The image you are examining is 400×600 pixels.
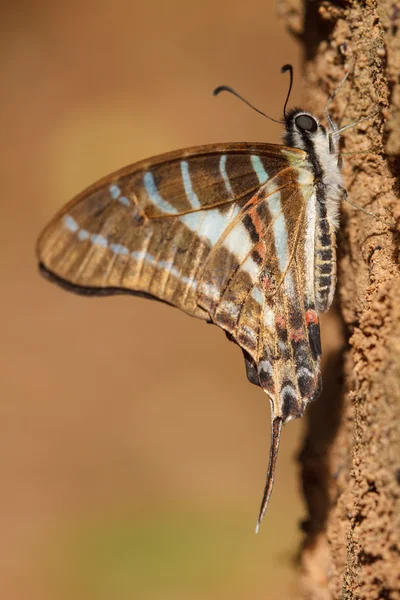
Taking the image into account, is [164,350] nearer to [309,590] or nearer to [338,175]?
[309,590]

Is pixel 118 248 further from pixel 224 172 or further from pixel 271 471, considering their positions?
pixel 271 471

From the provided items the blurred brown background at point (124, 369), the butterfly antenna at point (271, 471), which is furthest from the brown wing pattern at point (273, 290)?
the blurred brown background at point (124, 369)

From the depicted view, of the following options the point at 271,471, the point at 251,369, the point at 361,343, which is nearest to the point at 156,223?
the point at 251,369

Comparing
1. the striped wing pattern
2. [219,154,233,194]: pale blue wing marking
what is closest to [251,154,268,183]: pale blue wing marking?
the striped wing pattern

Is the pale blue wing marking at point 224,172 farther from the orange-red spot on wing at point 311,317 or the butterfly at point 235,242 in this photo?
the orange-red spot on wing at point 311,317

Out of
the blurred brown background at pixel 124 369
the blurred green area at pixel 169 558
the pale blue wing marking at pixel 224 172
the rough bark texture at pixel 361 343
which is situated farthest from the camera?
the blurred brown background at pixel 124 369

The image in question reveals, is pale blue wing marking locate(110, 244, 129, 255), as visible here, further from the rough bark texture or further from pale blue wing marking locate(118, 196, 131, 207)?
the rough bark texture

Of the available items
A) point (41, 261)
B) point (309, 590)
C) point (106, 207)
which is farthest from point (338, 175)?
point (309, 590)
